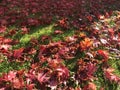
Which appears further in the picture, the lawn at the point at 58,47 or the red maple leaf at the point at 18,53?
the red maple leaf at the point at 18,53

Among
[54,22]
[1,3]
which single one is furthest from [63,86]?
[1,3]

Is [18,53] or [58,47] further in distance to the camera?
[58,47]

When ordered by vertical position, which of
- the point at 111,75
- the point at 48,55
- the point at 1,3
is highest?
the point at 1,3

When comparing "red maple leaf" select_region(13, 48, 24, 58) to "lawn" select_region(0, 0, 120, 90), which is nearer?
"lawn" select_region(0, 0, 120, 90)

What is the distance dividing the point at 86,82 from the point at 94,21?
230 cm

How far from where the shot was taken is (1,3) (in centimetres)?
634

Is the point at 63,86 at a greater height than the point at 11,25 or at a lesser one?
lesser

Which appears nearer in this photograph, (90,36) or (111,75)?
(111,75)

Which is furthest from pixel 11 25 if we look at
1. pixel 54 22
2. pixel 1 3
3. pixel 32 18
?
pixel 1 3

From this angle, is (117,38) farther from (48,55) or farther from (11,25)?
(11,25)

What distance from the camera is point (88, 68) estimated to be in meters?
3.79

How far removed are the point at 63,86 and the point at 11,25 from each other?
2244mm

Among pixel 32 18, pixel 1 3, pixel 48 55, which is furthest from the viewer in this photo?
pixel 1 3

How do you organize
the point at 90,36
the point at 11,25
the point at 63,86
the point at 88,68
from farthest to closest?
the point at 11,25, the point at 90,36, the point at 88,68, the point at 63,86
